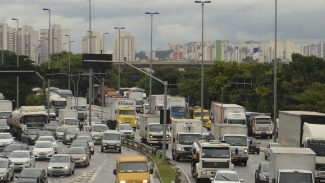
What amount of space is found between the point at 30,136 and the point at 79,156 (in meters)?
20.7

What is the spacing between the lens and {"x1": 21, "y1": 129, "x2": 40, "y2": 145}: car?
241 ft

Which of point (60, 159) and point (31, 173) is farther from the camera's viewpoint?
point (60, 159)

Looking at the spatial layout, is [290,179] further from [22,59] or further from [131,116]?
[22,59]

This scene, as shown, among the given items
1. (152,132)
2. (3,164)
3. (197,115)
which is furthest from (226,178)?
(197,115)

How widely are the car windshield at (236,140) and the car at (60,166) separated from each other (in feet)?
37.5

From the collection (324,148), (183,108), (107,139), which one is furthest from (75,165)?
(183,108)

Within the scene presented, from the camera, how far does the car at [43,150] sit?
59562mm

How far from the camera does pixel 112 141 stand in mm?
67438

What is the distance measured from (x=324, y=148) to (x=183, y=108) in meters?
57.0

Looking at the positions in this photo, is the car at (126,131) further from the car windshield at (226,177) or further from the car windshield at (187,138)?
the car windshield at (226,177)

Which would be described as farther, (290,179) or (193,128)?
(193,128)

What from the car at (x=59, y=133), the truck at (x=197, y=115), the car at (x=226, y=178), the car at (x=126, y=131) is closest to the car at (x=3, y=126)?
the car at (x=59, y=133)

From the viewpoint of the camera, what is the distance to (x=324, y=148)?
39.4 meters

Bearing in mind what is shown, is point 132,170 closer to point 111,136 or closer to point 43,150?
point 43,150
